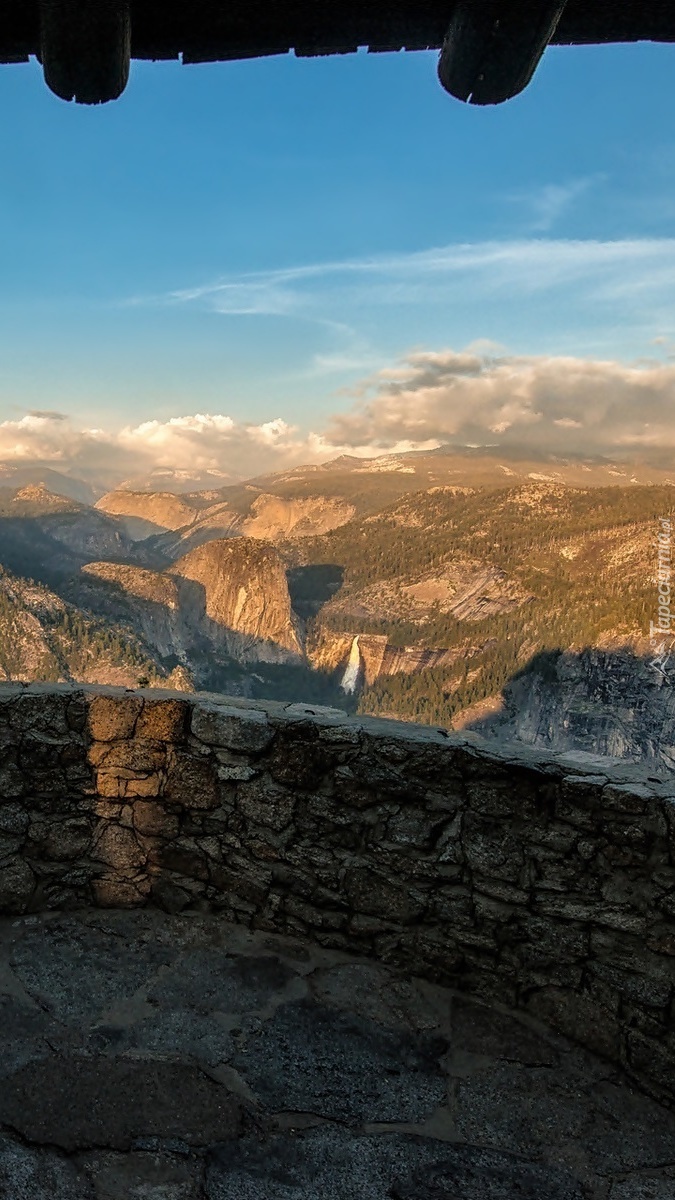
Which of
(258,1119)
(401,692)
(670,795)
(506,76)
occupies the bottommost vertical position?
(401,692)

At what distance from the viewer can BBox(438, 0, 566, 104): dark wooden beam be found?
1.75 m

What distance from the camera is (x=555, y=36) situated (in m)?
1.91

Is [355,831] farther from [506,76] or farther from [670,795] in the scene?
[506,76]

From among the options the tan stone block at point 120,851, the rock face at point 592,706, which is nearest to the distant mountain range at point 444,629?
the rock face at point 592,706

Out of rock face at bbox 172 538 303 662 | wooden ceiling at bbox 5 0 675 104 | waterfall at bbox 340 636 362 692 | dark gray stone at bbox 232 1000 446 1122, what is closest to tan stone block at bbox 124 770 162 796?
dark gray stone at bbox 232 1000 446 1122

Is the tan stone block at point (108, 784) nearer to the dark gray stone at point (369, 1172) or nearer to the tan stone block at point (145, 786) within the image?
the tan stone block at point (145, 786)

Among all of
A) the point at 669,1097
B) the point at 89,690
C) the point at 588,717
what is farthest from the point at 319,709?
the point at 588,717

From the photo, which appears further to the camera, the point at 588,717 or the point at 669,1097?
the point at 588,717

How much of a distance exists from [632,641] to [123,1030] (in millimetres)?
132640

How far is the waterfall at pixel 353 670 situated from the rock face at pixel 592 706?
44277 millimetres

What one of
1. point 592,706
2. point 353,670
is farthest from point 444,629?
point 592,706

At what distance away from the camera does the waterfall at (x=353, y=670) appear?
17088 cm

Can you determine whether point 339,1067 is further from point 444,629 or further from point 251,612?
point 251,612

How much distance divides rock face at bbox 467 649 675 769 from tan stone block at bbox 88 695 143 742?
115478mm
